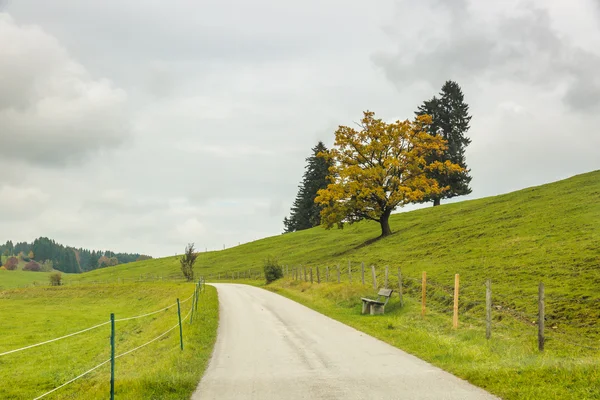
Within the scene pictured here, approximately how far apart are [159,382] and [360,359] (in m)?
5.37

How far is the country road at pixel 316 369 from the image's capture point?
9906 mm

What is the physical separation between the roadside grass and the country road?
0.58 meters

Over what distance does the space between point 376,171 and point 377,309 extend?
31.9 meters

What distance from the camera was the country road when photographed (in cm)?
991

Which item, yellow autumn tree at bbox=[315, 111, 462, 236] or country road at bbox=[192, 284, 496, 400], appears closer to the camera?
country road at bbox=[192, 284, 496, 400]

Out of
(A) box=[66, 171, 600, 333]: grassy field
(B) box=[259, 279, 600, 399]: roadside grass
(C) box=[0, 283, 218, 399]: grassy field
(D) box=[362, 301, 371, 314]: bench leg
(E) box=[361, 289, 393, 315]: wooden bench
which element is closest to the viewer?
(B) box=[259, 279, 600, 399]: roadside grass

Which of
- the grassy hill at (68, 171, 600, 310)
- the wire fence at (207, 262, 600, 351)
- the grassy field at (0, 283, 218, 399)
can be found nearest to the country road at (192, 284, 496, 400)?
the grassy field at (0, 283, 218, 399)

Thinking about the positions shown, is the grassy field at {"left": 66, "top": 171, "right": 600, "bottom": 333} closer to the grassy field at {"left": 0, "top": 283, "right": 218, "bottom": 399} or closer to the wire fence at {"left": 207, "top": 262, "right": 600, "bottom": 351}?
the wire fence at {"left": 207, "top": 262, "right": 600, "bottom": 351}

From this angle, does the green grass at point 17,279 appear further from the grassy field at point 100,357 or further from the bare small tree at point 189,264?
the grassy field at point 100,357

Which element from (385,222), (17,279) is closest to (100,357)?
(385,222)

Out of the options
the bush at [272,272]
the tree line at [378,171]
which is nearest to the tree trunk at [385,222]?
the tree line at [378,171]

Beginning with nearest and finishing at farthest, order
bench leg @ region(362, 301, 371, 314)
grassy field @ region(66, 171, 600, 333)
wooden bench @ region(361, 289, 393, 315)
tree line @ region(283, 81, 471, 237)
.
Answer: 1. grassy field @ region(66, 171, 600, 333)
2. wooden bench @ region(361, 289, 393, 315)
3. bench leg @ region(362, 301, 371, 314)
4. tree line @ region(283, 81, 471, 237)

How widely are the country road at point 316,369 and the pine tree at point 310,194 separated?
7278cm

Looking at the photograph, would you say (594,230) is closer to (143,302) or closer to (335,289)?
(335,289)
